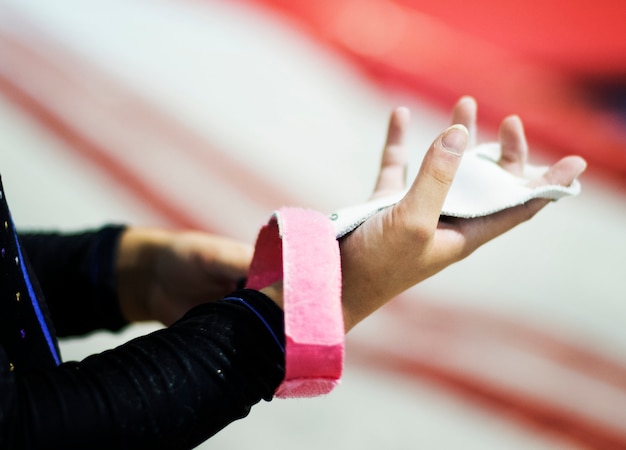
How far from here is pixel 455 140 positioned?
382 millimetres

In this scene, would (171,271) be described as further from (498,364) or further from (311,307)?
(498,364)

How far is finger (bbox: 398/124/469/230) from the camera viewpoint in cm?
38

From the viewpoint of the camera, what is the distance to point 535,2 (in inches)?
35.2

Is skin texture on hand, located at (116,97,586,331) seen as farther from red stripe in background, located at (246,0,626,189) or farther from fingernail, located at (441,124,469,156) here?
red stripe in background, located at (246,0,626,189)

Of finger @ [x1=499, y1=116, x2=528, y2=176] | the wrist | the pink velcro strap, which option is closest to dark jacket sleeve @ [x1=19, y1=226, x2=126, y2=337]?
the wrist

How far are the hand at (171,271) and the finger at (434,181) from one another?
21 cm

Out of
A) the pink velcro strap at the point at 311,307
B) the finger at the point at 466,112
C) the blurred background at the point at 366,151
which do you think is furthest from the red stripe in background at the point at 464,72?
the pink velcro strap at the point at 311,307

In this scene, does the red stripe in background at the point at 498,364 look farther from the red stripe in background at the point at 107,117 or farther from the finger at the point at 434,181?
the finger at the point at 434,181

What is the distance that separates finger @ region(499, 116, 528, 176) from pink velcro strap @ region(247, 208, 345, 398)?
197 millimetres

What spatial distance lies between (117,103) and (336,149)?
14.3 inches

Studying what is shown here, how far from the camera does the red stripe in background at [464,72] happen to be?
0.90 metres

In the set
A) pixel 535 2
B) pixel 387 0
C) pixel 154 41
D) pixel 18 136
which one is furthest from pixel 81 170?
pixel 535 2

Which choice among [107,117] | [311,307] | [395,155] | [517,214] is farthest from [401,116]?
[107,117]

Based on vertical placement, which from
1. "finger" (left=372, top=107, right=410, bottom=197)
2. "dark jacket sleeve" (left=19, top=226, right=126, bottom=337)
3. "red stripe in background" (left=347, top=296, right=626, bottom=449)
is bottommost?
"red stripe in background" (left=347, top=296, right=626, bottom=449)
